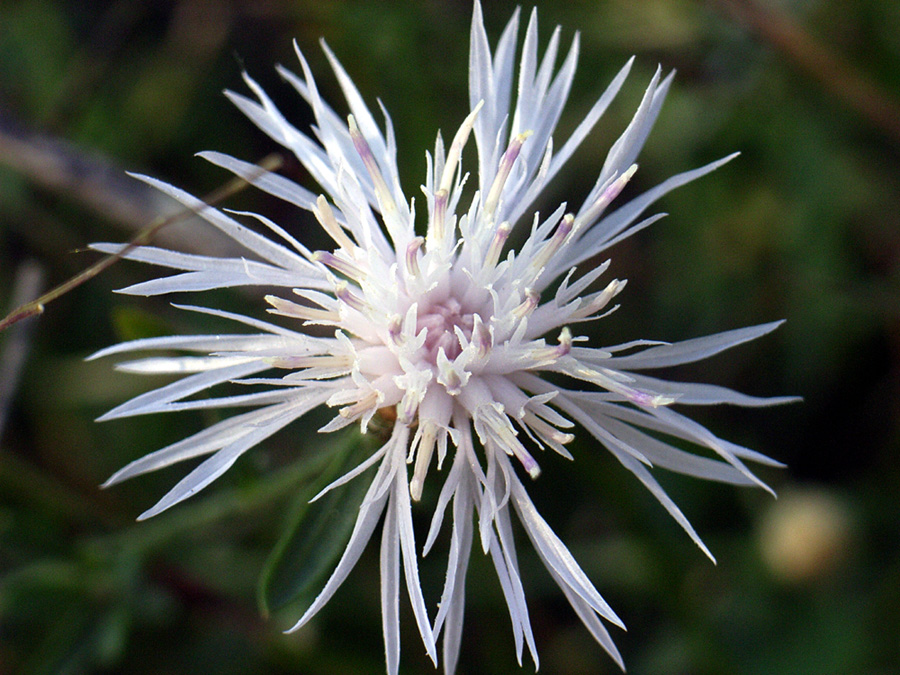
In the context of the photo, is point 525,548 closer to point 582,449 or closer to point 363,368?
point 582,449

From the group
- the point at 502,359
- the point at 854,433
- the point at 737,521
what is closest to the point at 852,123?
the point at 854,433

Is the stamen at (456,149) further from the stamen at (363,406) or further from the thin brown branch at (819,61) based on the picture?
the thin brown branch at (819,61)

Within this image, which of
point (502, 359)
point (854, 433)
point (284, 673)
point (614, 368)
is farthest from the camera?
A: point (854, 433)

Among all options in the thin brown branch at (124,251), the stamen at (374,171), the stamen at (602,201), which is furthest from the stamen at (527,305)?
the thin brown branch at (124,251)

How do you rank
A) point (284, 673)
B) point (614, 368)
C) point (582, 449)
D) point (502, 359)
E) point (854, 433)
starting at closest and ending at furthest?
point (502, 359)
point (614, 368)
point (582, 449)
point (284, 673)
point (854, 433)

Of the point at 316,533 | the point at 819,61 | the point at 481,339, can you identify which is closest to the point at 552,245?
the point at 481,339

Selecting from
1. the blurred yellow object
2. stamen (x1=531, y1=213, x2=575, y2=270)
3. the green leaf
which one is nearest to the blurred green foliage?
the blurred yellow object

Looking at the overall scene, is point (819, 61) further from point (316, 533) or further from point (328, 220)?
point (316, 533)
